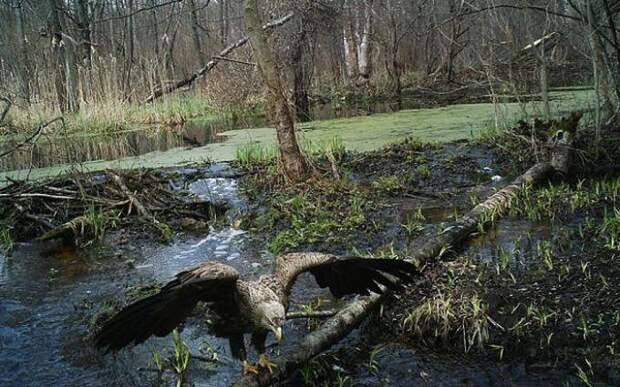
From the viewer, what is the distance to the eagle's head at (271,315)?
2.44 metres

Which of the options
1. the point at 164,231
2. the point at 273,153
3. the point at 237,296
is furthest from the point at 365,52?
the point at 237,296

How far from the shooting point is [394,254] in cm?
383

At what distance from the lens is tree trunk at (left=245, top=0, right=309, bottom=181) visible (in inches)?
209

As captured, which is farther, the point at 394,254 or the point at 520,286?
the point at 394,254

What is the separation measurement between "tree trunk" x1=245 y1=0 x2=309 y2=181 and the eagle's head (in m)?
3.22

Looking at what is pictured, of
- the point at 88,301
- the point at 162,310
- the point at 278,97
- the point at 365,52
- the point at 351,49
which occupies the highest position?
the point at 351,49

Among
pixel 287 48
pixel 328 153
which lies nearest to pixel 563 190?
pixel 328 153

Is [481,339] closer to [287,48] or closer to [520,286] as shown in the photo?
[520,286]

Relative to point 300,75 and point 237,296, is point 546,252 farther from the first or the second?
point 300,75

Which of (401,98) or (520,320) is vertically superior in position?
(401,98)

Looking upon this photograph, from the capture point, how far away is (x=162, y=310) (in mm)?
2205

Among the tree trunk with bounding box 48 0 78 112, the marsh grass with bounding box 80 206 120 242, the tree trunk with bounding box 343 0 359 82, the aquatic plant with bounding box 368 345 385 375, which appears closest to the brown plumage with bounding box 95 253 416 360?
the aquatic plant with bounding box 368 345 385 375

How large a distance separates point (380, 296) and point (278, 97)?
2.78m

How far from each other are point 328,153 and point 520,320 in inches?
134
